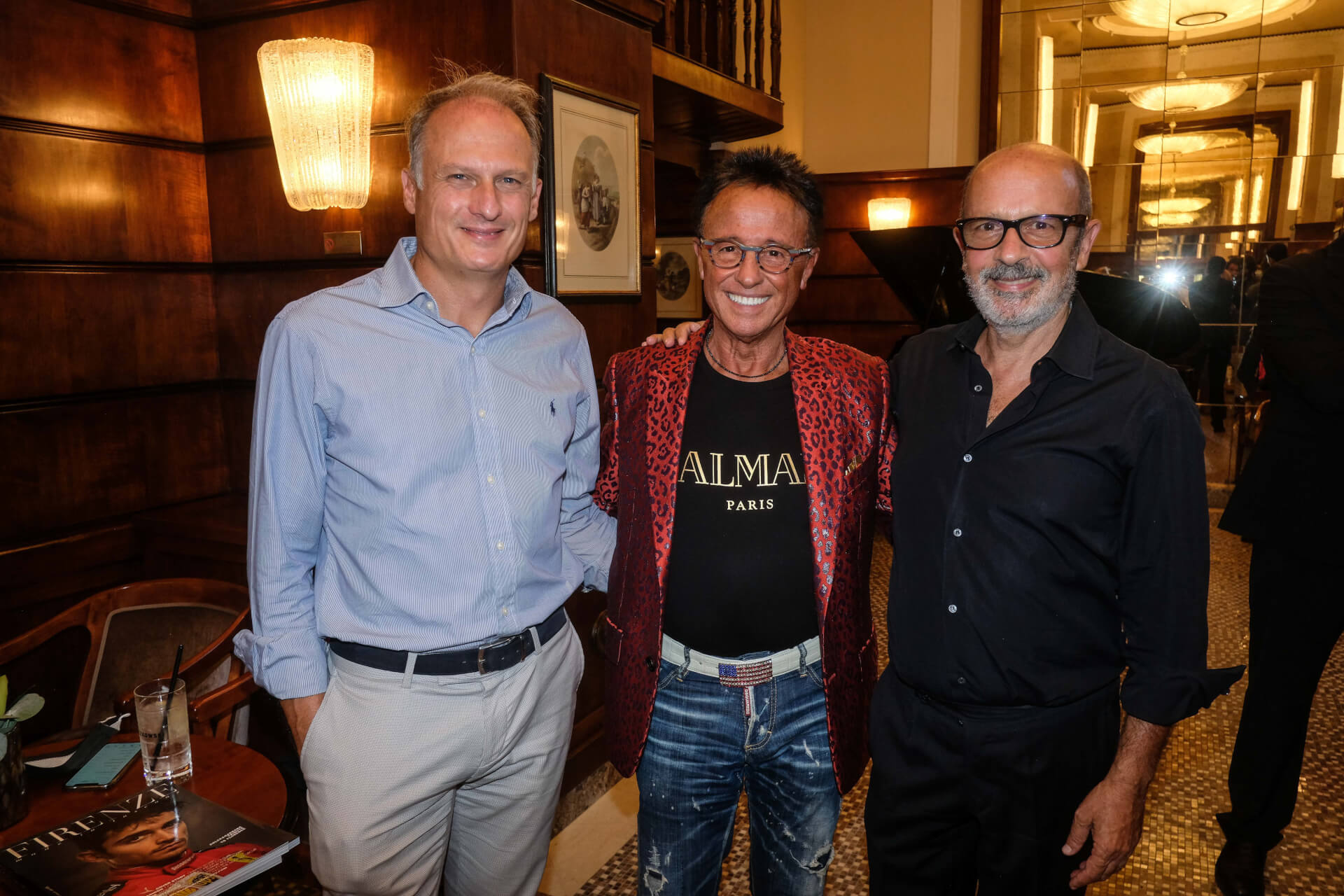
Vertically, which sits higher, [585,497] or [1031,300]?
[1031,300]

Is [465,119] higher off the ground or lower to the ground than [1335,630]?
higher

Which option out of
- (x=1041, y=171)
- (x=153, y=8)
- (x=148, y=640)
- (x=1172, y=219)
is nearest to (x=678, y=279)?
(x=1172, y=219)

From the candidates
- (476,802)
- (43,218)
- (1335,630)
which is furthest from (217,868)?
(1335,630)

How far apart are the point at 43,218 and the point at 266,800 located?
80.8 inches

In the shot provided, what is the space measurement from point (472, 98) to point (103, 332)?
199 cm

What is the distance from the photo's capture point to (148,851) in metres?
1.40

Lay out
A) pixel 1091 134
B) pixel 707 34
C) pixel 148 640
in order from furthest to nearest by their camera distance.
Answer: pixel 1091 134, pixel 707 34, pixel 148 640

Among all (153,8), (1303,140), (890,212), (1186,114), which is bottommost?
(890,212)

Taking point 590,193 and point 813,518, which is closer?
point 813,518

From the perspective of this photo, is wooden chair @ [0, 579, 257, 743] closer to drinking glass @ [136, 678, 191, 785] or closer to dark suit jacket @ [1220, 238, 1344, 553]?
drinking glass @ [136, 678, 191, 785]

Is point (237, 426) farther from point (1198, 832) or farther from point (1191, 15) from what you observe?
point (1191, 15)

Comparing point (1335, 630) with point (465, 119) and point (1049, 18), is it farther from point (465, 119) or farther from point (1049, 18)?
point (1049, 18)

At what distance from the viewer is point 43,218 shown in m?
2.65

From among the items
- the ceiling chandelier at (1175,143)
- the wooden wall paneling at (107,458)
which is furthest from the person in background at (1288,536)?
the ceiling chandelier at (1175,143)
